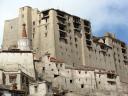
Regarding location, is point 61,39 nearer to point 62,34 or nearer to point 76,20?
point 62,34

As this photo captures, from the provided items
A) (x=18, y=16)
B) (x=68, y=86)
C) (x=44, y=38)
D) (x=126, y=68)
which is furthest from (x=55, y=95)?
(x=126, y=68)

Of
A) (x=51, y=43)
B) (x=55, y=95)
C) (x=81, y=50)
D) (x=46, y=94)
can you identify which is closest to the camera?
(x=46, y=94)

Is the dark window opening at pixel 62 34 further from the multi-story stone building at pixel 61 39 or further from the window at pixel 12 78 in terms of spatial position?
the window at pixel 12 78

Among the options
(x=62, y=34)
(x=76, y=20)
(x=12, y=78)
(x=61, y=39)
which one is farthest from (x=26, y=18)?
(x=12, y=78)

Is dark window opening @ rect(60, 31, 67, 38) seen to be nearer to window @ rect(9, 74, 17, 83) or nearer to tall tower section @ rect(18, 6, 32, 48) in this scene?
tall tower section @ rect(18, 6, 32, 48)

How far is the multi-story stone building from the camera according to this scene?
4011 inches

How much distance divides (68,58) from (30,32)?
448 inches

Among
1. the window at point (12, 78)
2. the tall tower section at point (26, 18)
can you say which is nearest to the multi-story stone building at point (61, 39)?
the tall tower section at point (26, 18)

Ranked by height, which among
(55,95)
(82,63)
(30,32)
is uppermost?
(30,32)

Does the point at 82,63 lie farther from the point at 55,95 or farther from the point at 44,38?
the point at 55,95

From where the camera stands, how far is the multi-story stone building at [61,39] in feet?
334

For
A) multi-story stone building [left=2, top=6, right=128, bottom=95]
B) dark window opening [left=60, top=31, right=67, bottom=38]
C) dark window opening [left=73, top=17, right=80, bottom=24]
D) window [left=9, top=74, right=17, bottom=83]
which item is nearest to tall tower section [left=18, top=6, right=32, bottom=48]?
multi-story stone building [left=2, top=6, right=128, bottom=95]

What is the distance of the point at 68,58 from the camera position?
102750 millimetres

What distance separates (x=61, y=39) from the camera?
10325 centimetres
